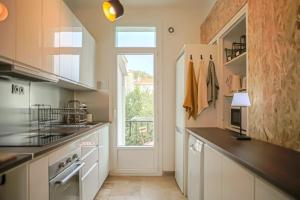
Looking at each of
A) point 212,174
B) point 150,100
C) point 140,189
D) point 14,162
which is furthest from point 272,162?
point 150,100

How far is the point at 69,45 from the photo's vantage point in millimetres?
2957

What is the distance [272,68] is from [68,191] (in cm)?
191

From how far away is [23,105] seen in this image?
256cm

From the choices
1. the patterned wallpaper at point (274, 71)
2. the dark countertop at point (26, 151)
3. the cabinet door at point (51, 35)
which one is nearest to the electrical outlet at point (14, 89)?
the cabinet door at point (51, 35)

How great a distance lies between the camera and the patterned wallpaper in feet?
5.63

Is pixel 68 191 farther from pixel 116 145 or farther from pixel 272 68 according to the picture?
pixel 116 145

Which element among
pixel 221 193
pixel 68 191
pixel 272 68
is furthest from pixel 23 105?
pixel 272 68

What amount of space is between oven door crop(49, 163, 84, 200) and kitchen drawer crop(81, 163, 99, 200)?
229 mm

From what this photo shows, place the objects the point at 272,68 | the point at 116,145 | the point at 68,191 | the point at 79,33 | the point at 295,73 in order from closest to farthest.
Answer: the point at 295,73
the point at 272,68
the point at 68,191
the point at 79,33
the point at 116,145

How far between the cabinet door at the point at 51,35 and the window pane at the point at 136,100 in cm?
215

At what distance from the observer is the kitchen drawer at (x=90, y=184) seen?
106 inches

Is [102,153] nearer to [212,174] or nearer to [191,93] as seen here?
[191,93]

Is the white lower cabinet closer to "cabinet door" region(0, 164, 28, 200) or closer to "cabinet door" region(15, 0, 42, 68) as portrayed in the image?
"cabinet door" region(15, 0, 42, 68)

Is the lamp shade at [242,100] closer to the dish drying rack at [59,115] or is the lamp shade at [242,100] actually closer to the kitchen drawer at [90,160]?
the kitchen drawer at [90,160]
